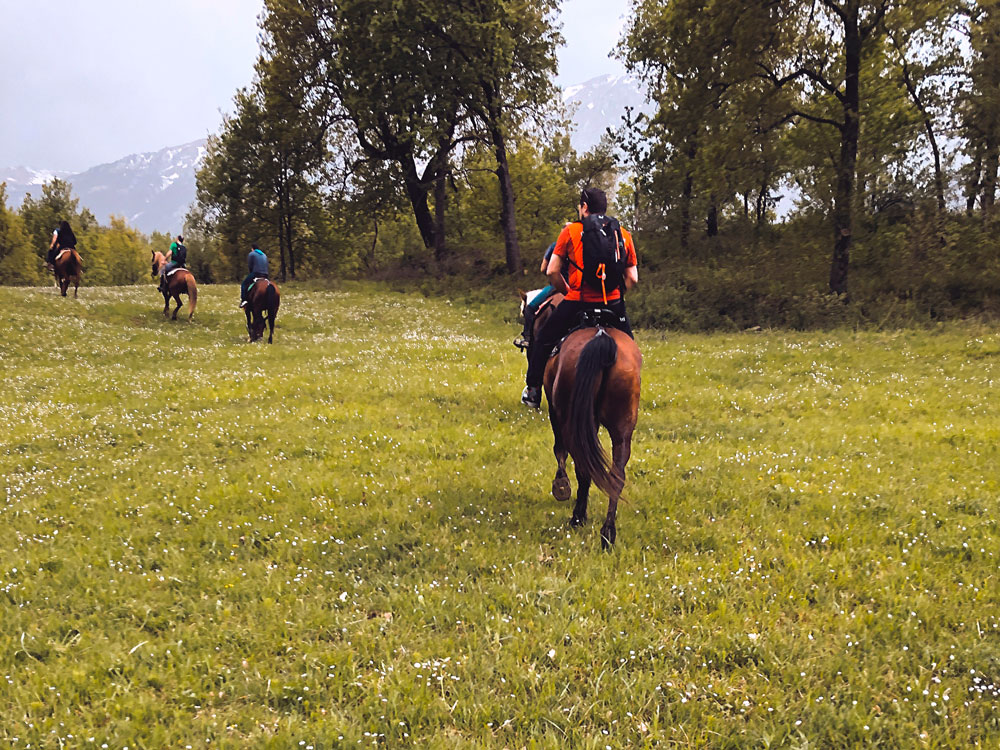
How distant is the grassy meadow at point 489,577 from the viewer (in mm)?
3771

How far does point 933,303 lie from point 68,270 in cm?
3733

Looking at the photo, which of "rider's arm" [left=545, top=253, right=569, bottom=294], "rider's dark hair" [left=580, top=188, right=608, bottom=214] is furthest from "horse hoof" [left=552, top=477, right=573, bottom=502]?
"rider's dark hair" [left=580, top=188, right=608, bottom=214]

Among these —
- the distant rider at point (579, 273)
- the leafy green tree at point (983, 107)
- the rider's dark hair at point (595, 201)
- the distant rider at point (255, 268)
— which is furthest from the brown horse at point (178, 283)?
the leafy green tree at point (983, 107)

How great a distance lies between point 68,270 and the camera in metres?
24.8

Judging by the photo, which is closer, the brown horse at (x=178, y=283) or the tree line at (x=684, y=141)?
the tree line at (x=684, y=141)

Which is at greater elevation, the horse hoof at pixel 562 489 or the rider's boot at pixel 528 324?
the rider's boot at pixel 528 324

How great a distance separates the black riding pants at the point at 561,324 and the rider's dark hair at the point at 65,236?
25.6 metres

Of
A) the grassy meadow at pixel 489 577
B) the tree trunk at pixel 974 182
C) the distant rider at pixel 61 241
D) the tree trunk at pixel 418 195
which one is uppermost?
the tree trunk at pixel 418 195

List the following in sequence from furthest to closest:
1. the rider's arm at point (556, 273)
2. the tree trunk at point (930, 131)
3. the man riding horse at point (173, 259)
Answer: the tree trunk at point (930, 131) → the man riding horse at point (173, 259) → the rider's arm at point (556, 273)

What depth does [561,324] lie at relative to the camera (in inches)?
288

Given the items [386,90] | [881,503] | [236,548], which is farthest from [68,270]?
[881,503]

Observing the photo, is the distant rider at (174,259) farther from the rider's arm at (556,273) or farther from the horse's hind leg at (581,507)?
the horse's hind leg at (581,507)

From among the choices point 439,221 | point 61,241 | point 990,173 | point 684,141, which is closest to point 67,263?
point 61,241

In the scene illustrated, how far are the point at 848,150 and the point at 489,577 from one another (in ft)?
78.0
